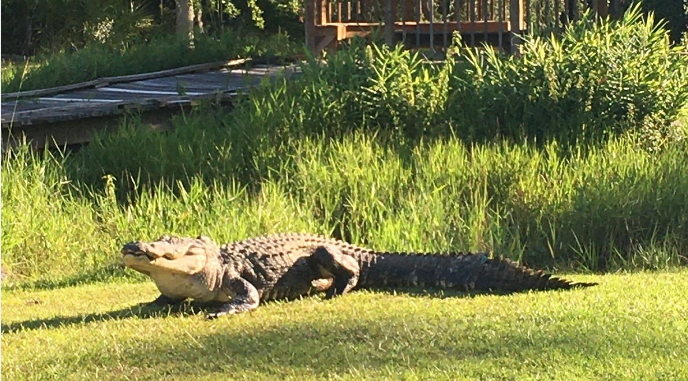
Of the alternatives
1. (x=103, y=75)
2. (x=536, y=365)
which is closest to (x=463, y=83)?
(x=536, y=365)

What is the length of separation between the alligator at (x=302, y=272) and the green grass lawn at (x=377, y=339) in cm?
14

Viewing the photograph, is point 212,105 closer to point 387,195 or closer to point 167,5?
point 387,195

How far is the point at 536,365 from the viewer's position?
15.5 ft

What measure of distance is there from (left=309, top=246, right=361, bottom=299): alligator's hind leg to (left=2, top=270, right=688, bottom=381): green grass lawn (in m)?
0.13

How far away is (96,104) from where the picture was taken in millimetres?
11914

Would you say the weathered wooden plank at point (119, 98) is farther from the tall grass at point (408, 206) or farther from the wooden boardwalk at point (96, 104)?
the tall grass at point (408, 206)

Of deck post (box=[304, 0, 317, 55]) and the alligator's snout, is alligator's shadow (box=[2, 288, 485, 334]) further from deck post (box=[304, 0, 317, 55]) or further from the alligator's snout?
deck post (box=[304, 0, 317, 55])

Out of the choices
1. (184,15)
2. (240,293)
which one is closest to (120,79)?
(184,15)

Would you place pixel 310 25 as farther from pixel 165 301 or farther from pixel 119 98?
pixel 165 301

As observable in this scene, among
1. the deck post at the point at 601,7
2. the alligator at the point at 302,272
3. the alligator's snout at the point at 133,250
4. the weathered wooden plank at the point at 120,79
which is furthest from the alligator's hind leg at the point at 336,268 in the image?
the deck post at the point at 601,7

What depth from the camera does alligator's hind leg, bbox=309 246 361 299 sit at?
21.2ft

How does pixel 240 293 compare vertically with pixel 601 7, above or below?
below

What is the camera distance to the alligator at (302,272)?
597cm

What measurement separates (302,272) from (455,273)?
909 mm
